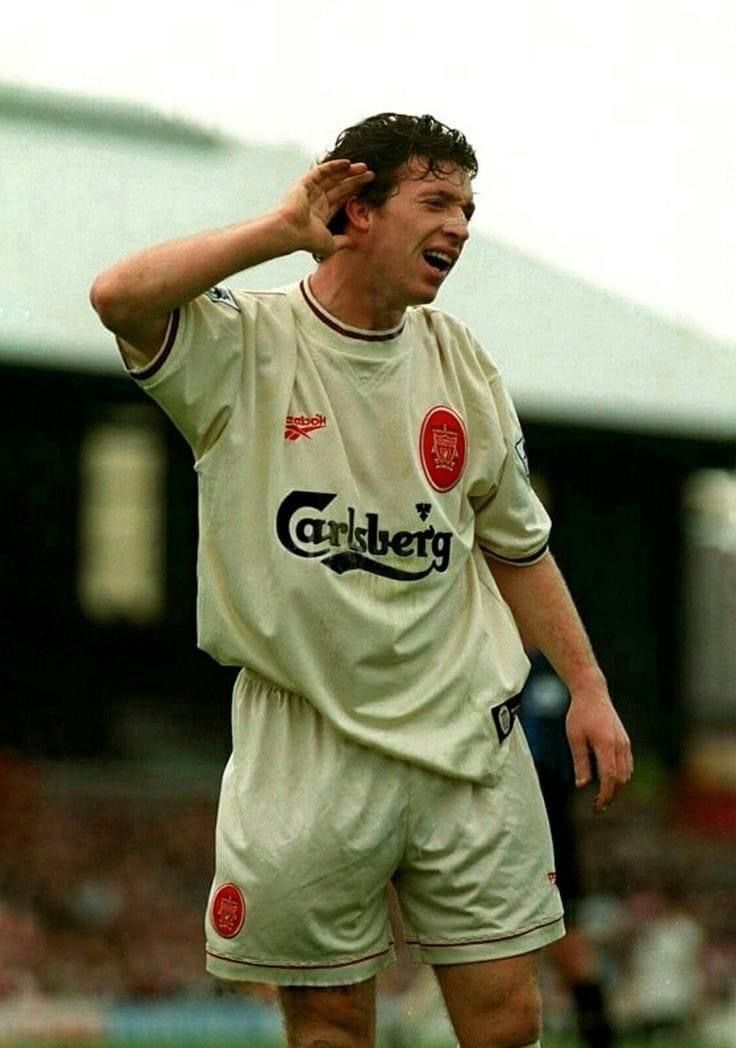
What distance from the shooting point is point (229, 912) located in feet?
13.6

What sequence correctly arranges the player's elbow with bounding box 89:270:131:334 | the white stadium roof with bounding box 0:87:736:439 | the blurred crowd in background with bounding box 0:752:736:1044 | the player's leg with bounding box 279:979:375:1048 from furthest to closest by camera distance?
the white stadium roof with bounding box 0:87:736:439 → the blurred crowd in background with bounding box 0:752:736:1044 → the player's leg with bounding box 279:979:375:1048 → the player's elbow with bounding box 89:270:131:334

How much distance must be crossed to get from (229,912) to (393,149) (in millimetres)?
1452

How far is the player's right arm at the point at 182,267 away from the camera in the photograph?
3.77 m

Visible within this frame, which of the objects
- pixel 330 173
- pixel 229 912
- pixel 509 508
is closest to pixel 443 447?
pixel 509 508

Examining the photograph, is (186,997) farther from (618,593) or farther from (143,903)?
(618,593)

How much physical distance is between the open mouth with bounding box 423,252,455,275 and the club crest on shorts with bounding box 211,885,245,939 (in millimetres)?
1209

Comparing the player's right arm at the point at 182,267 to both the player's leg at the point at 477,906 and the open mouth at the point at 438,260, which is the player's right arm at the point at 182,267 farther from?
the player's leg at the point at 477,906

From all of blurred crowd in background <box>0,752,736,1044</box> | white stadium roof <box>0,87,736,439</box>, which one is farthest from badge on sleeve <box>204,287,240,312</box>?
white stadium roof <box>0,87,736,439</box>

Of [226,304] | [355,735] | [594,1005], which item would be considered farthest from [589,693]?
[594,1005]

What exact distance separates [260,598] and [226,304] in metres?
0.54

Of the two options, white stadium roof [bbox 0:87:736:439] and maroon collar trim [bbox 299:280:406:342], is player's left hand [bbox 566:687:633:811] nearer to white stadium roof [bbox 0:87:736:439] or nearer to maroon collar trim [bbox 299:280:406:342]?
maroon collar trim [bbox 299:280:406:342]

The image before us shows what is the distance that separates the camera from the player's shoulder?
4383 millimetres

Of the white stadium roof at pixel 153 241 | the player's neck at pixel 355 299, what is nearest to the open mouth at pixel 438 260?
the player's neck at pixel 355 299

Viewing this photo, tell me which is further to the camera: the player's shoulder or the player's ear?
the player's shoulder
